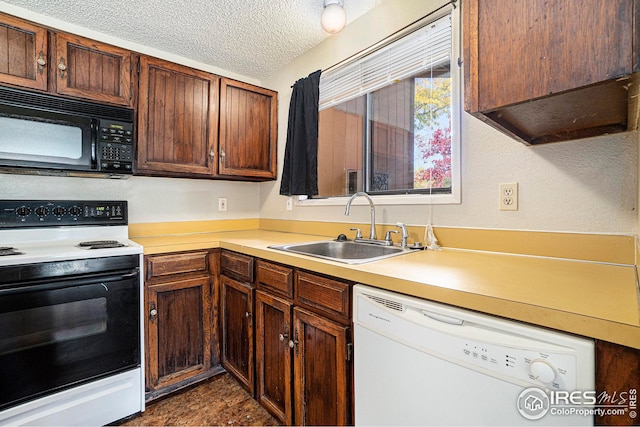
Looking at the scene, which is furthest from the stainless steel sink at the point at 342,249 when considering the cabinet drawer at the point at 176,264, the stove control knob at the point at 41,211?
the stove control knob at the point at 41,211

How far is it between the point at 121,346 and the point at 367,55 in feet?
7.21

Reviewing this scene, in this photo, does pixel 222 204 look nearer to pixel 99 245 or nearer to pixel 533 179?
pixel 99 245

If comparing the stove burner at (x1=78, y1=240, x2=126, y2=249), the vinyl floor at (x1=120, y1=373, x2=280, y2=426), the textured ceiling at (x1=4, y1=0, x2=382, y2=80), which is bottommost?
the vinyl floor at (x1=120, y1=373, x2=280, y2=426)

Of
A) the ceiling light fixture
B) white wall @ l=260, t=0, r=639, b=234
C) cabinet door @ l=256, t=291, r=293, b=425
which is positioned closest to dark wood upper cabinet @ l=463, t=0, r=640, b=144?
white wall @ l=260, t=0, r=639, b=234

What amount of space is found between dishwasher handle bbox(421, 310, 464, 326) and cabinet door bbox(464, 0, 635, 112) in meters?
0.57

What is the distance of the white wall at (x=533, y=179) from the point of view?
3.39ft

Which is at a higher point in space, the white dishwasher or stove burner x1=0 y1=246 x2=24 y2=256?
stove burner x1=0 y1=246 x2=24 y2=256

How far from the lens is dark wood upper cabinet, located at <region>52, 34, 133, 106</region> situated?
1634mm

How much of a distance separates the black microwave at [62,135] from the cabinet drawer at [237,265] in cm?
80

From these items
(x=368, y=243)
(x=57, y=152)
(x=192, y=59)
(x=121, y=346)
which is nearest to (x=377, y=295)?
(x=368, y=243)

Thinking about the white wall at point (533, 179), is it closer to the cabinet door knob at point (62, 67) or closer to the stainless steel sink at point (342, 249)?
the stainless steel sink at point (342, 249)

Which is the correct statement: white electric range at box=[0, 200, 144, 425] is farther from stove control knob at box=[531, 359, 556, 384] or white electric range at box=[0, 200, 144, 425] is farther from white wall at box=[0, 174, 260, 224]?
stove control knob at box=[531, 359, 556, 384]

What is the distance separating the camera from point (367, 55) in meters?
1.87

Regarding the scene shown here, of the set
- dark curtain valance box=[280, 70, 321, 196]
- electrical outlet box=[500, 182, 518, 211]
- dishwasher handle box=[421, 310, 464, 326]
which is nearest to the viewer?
dishwasher handle box=[421, 310, 464, 326]
